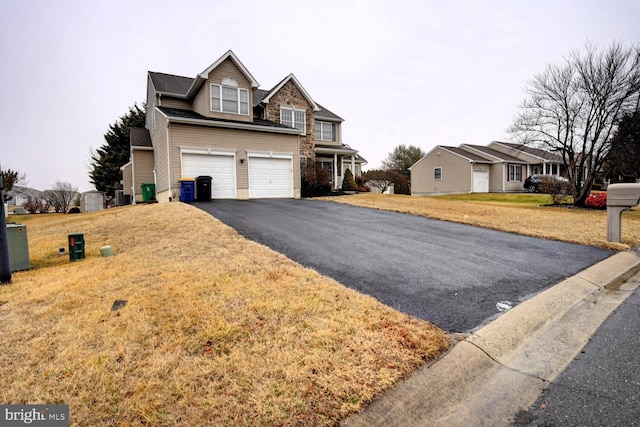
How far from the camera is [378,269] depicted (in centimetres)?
511

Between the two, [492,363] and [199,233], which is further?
[199,233]

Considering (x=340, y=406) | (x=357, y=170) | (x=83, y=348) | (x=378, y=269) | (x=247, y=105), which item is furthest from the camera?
(x=357, y=170)

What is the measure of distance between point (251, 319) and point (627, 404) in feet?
9.94

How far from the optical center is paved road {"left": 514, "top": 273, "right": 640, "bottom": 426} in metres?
2.03

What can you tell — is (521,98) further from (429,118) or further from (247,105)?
(429,118)

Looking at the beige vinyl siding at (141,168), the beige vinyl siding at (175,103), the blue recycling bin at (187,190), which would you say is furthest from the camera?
the beige vinyl siding at (141,168)

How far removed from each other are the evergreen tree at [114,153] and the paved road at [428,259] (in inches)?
1072

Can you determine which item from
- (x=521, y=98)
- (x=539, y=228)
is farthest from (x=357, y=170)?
→ (x=539, y=228)


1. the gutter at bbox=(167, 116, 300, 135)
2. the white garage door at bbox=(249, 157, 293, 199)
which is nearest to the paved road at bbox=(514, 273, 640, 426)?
the white garage door at bbox=(249, 157, 293, 199)

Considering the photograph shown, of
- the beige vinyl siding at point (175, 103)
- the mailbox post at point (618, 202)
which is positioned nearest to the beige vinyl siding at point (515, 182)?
the mailbox post at point (618, 202)

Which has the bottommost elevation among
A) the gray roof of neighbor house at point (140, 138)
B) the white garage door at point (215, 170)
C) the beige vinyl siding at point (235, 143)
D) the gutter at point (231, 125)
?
the white garage door at point (215, 170)

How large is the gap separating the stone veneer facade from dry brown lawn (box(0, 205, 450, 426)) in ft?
56.7

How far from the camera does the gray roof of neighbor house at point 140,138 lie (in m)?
20.0

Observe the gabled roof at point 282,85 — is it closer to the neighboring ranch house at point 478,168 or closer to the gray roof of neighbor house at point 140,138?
the gray roof of neighbor house at point 140,138
